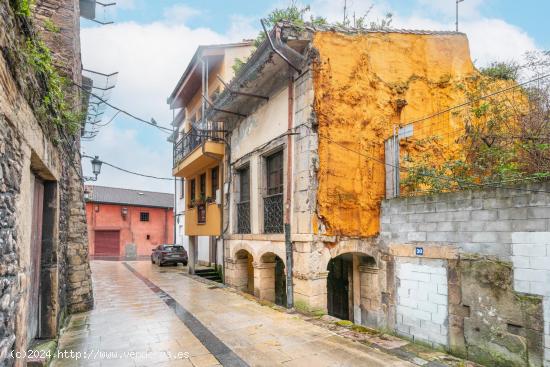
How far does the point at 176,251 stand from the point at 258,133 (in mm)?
12127

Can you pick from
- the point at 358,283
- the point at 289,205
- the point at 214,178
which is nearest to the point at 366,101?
the point at 289,205

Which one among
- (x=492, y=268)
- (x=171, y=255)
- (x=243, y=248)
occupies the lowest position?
(x=171, y=255)

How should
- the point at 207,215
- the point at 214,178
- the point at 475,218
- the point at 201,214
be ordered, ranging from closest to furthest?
the point at 475,218 → the point at 207,215 → the point at 201,214 → the point at 214,178

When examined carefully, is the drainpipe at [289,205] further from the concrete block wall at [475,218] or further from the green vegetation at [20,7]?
the green vegetation at [20,7]

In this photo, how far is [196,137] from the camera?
43.7ft

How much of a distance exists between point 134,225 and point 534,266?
3038 cm

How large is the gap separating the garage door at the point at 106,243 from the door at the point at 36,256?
86.0 feet

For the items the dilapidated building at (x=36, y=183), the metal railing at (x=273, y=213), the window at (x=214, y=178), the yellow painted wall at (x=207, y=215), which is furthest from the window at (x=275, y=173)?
the window at (x=214, y=178)

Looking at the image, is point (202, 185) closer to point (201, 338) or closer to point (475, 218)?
point (201, 338)

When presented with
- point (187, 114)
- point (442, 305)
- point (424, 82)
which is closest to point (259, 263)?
point (442, 305)

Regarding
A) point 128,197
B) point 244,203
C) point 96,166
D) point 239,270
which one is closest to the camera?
point 244,203

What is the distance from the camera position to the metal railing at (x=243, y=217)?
10.1 metres

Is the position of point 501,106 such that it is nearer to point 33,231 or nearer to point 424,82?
point 424,82

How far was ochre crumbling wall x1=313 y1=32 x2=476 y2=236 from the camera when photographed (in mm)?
7336
